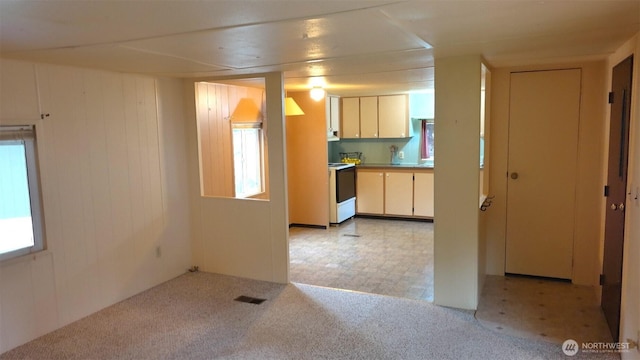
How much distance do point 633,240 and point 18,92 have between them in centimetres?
405

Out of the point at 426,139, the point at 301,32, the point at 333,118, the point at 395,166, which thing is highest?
the point at 301,32

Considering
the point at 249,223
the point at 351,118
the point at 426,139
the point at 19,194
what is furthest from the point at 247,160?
the point at 426,139

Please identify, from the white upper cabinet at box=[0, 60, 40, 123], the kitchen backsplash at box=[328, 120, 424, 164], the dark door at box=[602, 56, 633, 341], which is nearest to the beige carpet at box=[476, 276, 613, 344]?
the dark door at box=[602, 56, 633, 341]

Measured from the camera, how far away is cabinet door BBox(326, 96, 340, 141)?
686 cm

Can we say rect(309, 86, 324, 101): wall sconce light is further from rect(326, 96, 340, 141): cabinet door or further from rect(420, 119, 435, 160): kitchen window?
rect(420, 119, 435, 160): kitchen window

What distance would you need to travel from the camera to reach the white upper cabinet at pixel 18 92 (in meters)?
3.00

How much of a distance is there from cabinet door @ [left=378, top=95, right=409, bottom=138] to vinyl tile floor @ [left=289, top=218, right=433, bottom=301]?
1434 millimetres

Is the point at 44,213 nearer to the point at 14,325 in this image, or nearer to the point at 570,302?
the point at 14,325

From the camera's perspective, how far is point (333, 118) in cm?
715

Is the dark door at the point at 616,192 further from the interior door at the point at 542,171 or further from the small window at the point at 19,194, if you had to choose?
the small window at the point at 19,194

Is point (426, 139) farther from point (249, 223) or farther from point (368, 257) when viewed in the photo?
point (249, 223)

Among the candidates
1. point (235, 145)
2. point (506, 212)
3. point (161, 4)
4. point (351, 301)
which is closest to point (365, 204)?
point (235, 145)

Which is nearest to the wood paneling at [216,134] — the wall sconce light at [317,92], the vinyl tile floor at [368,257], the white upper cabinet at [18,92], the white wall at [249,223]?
the white wall at [249,223]

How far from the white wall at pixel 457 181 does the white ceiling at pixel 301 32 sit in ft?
0.77
